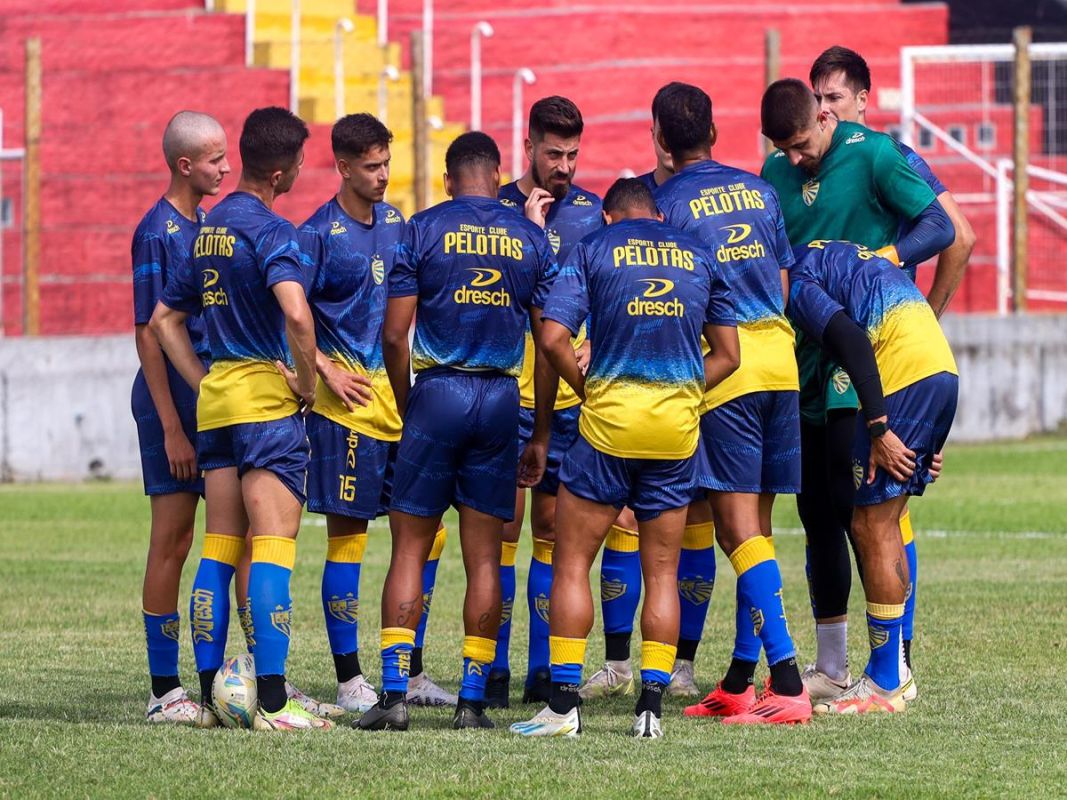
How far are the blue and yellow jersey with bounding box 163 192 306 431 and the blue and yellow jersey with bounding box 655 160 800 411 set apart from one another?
1639 millimetres

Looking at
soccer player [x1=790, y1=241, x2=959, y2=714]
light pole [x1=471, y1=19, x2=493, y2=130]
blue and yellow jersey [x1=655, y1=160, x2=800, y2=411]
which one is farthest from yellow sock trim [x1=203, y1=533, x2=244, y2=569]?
light pole [x1=471, y1=19, x2=493, y2=130]

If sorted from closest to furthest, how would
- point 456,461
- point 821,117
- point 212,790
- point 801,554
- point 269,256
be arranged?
point 212,790 < point 269,256 < point 456,461 < point 821,117 < point 801,554

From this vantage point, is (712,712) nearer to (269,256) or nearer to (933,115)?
(269,256)

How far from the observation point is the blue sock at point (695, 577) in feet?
28.9

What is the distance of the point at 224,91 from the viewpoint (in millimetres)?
29953

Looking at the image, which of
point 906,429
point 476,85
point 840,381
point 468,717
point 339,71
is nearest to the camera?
point 468,717

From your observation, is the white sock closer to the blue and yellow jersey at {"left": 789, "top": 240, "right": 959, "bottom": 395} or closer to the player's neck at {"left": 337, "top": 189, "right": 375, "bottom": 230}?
the blue and yellow jersey at {"left": 789, "top": 240, "right": 959, "bottom": 395}

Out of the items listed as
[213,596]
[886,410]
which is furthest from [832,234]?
[213,596]

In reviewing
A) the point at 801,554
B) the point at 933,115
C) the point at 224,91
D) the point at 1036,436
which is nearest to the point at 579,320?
the point at 801,554

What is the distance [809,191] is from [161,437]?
9.87 ft

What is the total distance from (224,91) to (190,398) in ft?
74.2

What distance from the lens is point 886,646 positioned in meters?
8.06

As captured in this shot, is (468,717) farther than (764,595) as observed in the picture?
Result: No

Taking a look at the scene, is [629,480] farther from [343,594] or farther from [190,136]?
[190,136]
